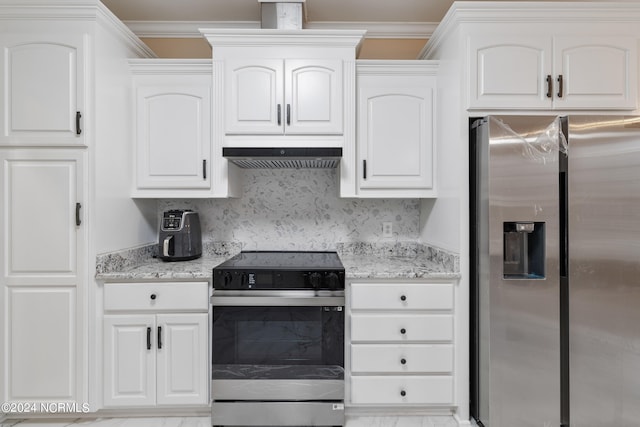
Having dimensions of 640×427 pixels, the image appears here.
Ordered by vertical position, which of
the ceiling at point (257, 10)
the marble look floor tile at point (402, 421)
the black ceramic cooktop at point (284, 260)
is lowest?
the marble look floor tile at point (402, 421)

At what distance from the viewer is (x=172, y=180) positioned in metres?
2.38

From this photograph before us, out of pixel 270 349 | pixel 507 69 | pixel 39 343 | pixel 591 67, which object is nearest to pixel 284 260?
pixel 270 349

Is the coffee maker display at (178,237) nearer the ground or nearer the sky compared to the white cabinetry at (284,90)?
nearer the ground

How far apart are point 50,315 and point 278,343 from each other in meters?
1.20

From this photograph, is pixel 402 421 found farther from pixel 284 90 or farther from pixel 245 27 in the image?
pixel 245 27

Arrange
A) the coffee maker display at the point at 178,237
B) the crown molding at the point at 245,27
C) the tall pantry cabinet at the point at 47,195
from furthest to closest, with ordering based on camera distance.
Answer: the crown molding at the point at 245,27, the coffee maker display at the point at 178,237, the tall pantry cabinet at the point at 47,195

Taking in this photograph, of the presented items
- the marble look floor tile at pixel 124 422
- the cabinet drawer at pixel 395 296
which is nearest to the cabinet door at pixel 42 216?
the marble look floor tile at pixel 124 422

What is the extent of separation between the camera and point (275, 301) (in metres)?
2.01

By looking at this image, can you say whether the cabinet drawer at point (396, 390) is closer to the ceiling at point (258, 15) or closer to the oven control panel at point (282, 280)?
the oven control panel at point (282, 280)

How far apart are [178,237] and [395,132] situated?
151 cm

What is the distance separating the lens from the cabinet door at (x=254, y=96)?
7.47 feet

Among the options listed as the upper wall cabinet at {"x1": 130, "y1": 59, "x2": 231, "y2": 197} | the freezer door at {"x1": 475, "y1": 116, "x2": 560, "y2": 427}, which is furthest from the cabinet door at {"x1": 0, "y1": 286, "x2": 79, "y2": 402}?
the freezer door at {"x1": 475, "y1": 116, "x2": 560, "y2": 427}

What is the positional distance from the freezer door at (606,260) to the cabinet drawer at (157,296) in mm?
1894

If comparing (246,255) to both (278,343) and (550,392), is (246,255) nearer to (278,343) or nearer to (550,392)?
(278,343)
